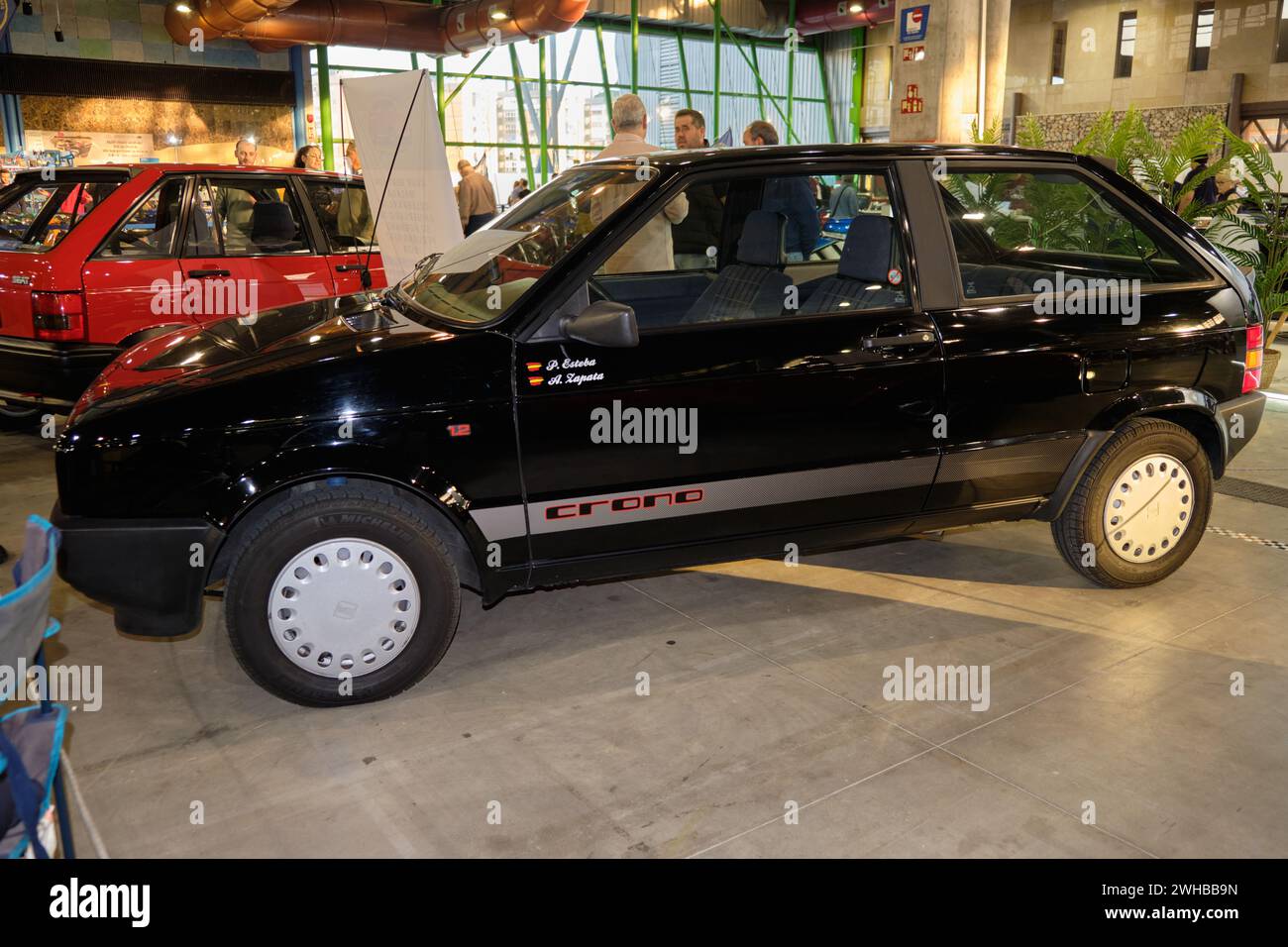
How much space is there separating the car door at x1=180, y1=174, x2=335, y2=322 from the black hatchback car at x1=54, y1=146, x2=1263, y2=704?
8.89ft

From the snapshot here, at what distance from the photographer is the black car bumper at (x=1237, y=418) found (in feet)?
13.7

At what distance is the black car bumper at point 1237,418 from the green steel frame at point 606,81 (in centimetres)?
1516

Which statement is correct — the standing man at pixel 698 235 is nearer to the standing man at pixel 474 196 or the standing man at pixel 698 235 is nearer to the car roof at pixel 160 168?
the car roof at pixel 160 168

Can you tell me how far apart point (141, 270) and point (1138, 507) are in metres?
5.44

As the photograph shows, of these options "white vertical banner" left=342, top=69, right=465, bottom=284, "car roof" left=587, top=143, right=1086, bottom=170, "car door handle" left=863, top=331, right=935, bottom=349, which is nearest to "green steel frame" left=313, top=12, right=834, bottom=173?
"white vertical banner" left=342, top=69, right=465, bottom=284

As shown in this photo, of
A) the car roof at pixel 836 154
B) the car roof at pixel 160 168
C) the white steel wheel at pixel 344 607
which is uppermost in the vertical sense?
the car roof at pixel 160 168

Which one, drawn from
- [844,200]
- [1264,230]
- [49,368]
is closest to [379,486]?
[844,200]

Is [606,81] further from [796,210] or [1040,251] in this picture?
[1040,251]

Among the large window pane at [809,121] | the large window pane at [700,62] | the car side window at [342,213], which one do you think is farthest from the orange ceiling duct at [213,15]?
the large window pane at [809,121]

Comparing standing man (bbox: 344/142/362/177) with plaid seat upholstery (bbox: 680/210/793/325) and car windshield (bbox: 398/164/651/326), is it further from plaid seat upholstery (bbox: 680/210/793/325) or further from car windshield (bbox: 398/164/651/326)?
plaid seat upholstery (bbox: 680/210/793/325)

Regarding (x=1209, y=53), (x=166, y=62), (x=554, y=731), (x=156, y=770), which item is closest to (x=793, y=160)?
(x=554, y=731)

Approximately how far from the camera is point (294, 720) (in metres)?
3.23

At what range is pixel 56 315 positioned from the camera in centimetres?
575

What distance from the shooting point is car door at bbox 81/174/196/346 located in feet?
19.2
